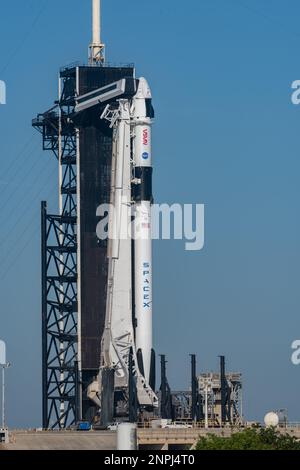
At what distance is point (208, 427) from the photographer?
18550 centimetres

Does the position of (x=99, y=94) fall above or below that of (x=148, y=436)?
above

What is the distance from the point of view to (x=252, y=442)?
5650 inches

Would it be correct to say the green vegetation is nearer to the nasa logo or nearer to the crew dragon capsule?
the crew dragon capsule

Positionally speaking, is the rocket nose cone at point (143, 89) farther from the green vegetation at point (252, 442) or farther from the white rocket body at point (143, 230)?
the green vegetation at point (252, 442)

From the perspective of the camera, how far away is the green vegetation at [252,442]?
463ft

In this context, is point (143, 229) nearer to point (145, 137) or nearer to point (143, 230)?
point (143, 230)

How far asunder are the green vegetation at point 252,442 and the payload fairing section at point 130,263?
128 feet

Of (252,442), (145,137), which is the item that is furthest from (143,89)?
(252,442)

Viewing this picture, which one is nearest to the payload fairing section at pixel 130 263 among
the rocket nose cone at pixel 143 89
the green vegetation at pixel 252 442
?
the rocket nose cone at pixel 143 89

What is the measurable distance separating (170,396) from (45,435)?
77.8 ft

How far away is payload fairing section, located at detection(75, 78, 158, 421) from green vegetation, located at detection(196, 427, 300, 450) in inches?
1531
